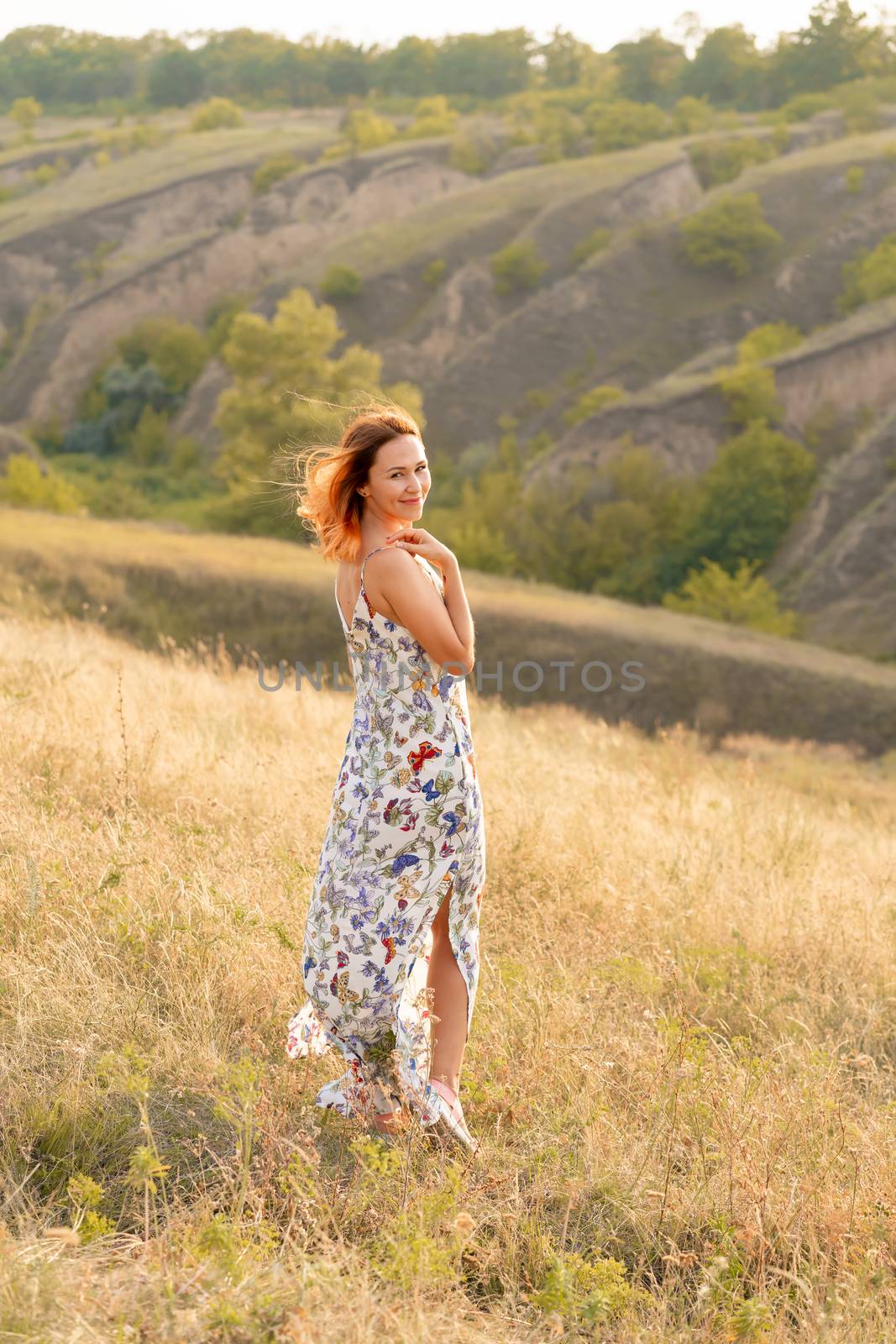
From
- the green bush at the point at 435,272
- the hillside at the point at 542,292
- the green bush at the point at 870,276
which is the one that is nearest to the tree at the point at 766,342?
the hillside at the point at 542,292

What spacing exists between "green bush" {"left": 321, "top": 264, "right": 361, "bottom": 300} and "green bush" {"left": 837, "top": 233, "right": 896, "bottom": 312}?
1017 inches

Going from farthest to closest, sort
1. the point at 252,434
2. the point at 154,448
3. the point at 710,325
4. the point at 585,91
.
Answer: the point at 585,91
the point at 154,448
the point at 710,325
the point at 252,434

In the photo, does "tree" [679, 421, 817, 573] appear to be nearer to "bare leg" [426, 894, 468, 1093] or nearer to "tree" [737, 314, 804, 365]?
"tree" [737, 314, 804, 365]

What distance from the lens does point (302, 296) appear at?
49000 mm

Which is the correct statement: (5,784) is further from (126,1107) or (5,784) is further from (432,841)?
(432,841)

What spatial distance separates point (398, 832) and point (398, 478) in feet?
3.42

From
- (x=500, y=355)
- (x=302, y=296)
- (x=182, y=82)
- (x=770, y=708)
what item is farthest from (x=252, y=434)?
(x=182, y=82)

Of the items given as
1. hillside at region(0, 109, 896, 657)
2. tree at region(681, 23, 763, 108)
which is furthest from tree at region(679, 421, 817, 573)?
tree at region(681, 23, 763, 108)

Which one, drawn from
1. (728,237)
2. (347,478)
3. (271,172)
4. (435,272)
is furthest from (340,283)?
(347,478)

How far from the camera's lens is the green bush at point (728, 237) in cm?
5928

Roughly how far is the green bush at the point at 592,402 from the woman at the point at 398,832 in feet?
161

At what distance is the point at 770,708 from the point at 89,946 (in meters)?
17.1

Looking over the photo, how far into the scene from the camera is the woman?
127 inches

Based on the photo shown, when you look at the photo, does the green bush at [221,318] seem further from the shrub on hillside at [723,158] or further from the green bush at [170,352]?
the shrub on hillside at [723,158]
